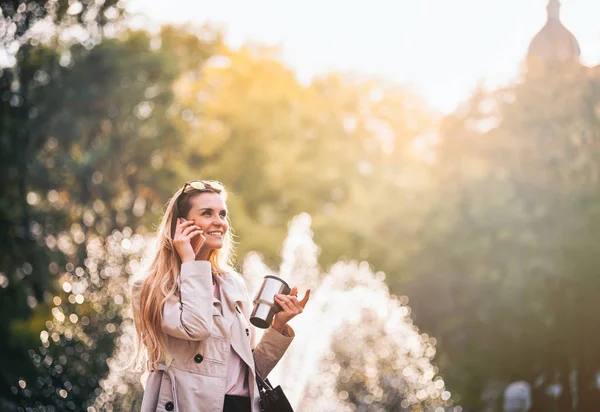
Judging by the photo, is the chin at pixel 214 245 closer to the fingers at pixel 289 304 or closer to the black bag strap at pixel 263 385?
the fingers at pixel 289 304

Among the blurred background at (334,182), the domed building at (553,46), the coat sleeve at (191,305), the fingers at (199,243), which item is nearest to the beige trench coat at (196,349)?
the coat sleeve at (191,305)

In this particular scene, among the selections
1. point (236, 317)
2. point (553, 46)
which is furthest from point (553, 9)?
point (236, 317)

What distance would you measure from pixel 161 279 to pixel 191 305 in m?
0.25

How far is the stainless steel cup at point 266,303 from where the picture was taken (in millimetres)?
4316

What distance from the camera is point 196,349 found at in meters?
3.93

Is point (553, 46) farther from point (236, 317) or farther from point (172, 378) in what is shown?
point (172, 378)

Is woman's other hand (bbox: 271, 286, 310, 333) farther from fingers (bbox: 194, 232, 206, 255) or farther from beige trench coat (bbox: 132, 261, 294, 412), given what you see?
fingers (bbox: 194, 232, 206, 255)

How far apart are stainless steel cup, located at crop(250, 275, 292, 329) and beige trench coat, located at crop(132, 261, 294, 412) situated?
198 mm

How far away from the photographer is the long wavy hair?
3.94m

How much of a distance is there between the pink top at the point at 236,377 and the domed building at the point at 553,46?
25101 mm

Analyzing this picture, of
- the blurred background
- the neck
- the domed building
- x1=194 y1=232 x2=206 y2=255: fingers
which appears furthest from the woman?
the neck

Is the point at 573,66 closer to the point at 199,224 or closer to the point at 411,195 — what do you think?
the point at 411,195

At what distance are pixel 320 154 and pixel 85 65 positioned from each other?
8.84m

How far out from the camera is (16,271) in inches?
1005
